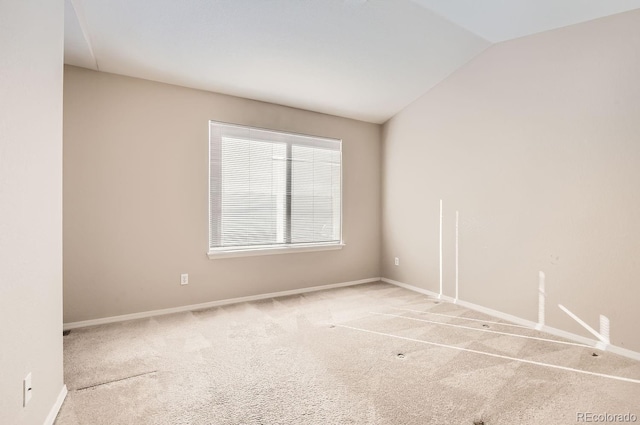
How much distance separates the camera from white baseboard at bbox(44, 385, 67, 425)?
1.66m

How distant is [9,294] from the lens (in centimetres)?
127

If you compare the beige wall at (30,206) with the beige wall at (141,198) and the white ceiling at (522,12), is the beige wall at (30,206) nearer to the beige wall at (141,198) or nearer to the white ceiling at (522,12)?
the beige wall at (141,198)

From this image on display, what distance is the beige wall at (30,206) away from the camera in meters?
1.25

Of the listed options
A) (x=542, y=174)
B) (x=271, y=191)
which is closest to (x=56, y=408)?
(x=271, y=191)

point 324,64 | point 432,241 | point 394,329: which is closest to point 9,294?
point 394,329

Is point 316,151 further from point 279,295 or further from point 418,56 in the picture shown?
point 279,295

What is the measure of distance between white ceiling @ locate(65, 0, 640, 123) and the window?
0.67 meters

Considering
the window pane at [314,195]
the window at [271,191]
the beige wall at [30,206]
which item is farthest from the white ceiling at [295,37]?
the window pane at [314,195]

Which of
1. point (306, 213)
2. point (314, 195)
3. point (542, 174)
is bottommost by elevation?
point (306, 213)

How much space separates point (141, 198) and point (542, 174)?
411 cm

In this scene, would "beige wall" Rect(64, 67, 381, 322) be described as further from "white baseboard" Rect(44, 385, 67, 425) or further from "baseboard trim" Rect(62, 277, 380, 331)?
"white baseboard" Rect(44, 385, 67, 425)

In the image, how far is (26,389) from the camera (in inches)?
55.4

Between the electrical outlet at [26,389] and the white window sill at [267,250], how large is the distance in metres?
2.18

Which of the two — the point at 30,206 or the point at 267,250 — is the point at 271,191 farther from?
the point at 30,206
